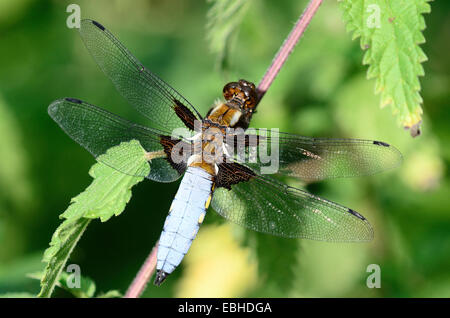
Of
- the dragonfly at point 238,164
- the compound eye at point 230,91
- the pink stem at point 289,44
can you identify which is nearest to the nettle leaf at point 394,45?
the pink stem at point 289,44

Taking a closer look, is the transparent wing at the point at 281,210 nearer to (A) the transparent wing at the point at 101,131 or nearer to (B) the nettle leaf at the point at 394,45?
(A) the transparent wing at the point at 101,131

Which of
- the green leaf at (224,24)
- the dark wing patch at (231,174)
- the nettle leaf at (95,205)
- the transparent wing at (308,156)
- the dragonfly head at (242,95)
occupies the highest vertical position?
the green leaf at (224,24)

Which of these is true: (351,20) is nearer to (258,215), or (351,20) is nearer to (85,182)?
(258,215)

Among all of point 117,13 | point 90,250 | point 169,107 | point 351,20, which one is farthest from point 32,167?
point 351,20

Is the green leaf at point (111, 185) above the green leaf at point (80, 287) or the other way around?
above

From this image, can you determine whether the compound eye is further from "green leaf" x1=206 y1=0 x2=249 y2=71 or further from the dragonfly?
"green leaf" x1=206 y1=0 x2=249 y2=71

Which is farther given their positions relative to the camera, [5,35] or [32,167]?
[5,35]

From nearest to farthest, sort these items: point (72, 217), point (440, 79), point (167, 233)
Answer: point (72, 217)
point (167, 233)
point (440, 79)

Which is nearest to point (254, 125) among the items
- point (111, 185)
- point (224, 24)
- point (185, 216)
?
point (224, 24)

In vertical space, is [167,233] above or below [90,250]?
below
